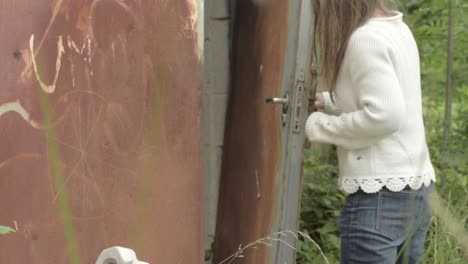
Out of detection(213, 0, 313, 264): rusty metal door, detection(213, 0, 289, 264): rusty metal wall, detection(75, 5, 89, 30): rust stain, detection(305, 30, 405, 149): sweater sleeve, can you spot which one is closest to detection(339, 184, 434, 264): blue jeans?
detection(305, 30, 405, 149): sweater sleeve

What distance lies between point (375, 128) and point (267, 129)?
76 cm

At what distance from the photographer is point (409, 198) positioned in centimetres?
283

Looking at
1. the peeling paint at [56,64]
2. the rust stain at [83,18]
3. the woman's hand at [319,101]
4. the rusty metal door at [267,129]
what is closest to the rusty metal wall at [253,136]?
the rusty metal door at [267,129]

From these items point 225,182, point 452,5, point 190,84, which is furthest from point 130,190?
point 452,5

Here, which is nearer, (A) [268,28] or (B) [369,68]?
(B) [369,68]

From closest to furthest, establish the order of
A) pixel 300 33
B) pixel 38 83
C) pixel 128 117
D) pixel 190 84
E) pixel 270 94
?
pixel 38 83 < pixel 128 117 < pixel 190 84 < pixel 300 33 < pixel 270 94

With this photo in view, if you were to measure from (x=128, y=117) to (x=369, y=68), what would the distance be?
795mm

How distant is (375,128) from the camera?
2766 mm

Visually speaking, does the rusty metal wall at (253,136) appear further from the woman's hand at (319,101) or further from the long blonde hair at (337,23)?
the long blonde hair at (337,23)

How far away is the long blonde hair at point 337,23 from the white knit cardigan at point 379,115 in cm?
4

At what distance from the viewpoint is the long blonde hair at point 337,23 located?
2867 mm

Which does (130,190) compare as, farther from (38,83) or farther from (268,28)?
(268,28)

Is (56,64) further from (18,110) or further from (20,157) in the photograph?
(20,157)

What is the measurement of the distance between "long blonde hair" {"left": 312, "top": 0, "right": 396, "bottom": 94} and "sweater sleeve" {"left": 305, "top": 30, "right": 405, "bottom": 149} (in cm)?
7
